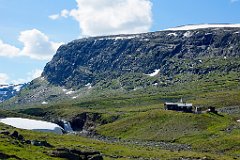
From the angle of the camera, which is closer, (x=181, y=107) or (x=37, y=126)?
(x=37, y=126)

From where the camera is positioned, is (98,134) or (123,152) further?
(98,134)

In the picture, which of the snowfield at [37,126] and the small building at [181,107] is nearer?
the snowfield at [37,126]

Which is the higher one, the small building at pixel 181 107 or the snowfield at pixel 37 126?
the small building at pixel 181 107

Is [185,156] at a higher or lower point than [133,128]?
lower

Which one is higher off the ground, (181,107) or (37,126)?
(181,107)

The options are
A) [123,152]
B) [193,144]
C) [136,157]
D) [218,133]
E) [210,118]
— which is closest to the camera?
[136,157]

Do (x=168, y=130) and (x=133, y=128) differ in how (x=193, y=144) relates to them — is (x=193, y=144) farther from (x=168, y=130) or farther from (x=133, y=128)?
(x=133, y=128)

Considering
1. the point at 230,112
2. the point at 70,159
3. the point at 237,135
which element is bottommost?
the point at 70,159

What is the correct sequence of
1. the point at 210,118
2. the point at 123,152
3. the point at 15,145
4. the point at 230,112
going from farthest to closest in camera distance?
1. the point at 230,112
2. the point at 210,118
3. the point at 123,152
4. the point at 15,145

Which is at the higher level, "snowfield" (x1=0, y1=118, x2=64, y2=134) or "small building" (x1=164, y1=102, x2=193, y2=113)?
"small building" (x1=164, y1=102, x2=193, y2=113)

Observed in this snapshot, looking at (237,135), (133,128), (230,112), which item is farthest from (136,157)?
(230,112)

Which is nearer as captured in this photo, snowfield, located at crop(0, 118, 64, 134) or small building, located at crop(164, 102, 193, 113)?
snowfield, located at crop(0, 118, 64, 134)

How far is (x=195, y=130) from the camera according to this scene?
15225 cm

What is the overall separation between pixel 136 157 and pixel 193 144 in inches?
1534
